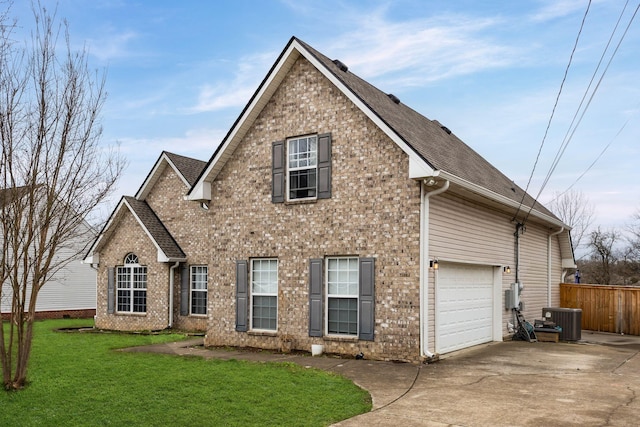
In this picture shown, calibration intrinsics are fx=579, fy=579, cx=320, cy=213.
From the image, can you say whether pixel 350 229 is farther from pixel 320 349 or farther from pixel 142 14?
pixel 142 14

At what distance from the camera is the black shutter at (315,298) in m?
13.7

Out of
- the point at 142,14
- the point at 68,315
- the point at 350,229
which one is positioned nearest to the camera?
the point at 142,14

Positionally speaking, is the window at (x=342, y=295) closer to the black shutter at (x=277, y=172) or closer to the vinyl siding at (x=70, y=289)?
the black shutter at (x=277, y=172)

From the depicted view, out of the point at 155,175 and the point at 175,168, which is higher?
the point at 175,168

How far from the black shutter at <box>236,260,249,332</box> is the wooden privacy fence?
13.4 metres

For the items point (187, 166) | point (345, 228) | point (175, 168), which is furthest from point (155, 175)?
point (345, 228)

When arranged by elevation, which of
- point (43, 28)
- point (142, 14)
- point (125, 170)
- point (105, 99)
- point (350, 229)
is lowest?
point (350, 229)

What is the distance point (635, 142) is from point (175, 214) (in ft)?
56.9

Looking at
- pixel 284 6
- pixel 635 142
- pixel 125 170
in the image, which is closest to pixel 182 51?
pixel 284 6

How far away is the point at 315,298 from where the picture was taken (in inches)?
541

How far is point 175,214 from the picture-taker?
74.5 ft

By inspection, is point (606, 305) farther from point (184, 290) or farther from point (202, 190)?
point (184, 290)

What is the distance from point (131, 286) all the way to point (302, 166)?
11.0m

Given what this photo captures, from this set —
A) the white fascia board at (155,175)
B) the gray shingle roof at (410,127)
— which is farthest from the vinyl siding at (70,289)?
the gray shingle roof at (410,127)
